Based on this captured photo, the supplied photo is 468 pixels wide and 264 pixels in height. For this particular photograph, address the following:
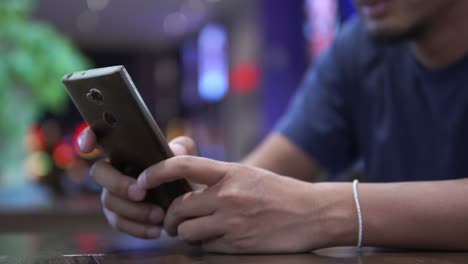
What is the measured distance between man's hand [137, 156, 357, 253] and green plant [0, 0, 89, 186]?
8.63 ft

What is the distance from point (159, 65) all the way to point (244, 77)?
4.95m

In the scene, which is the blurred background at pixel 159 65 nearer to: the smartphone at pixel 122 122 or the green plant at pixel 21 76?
the green plant at pixel 21 76

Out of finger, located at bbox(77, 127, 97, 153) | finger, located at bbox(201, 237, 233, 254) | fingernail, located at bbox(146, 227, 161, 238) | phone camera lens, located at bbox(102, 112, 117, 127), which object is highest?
phone camera lens, located at bbox(102, 112, 117, 127)

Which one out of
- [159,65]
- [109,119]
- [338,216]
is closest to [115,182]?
[109,119]

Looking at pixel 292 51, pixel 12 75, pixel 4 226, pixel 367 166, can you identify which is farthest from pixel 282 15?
pixel 367 166

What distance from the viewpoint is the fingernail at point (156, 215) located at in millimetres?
861

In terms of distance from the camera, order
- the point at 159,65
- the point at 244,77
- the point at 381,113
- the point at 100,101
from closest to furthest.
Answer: the point at 100,101 < the point at 381,113 < the point at 244,77 < the point at 159,65

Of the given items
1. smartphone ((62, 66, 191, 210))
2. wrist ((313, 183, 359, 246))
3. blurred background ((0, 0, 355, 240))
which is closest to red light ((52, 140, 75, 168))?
blurred background ((0, 0, 355, 240))

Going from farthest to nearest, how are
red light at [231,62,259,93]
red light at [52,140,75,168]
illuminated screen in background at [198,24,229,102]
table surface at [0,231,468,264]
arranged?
illuminated screen in background at [198,24,229,102] → red light at [231,62,259,93] → red light at [52,140,75,168] → table surface at [0,231,468,264]

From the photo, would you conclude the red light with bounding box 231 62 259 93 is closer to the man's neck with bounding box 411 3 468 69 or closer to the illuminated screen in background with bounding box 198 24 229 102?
the illuminated screen in background with bounding box 198 24 229 102

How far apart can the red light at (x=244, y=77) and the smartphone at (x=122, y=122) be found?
20.1ft

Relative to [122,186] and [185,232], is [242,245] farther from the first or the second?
[122,186]

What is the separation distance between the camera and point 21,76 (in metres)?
3.26

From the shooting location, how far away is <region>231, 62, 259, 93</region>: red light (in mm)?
7120
